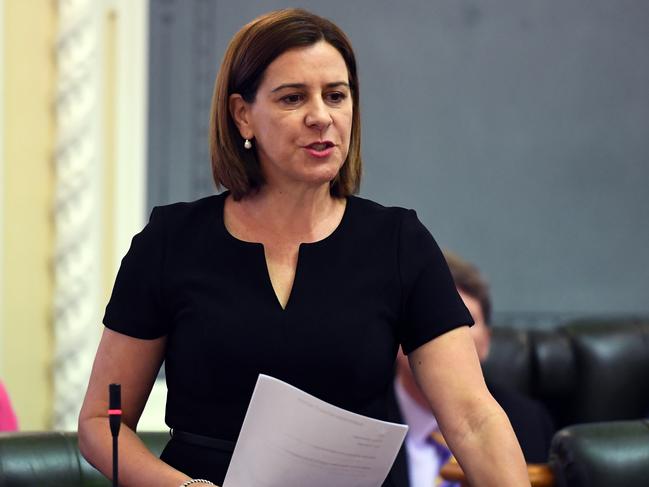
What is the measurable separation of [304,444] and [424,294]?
325 mm

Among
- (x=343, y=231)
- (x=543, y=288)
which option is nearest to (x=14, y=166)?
(x=343, y=231)

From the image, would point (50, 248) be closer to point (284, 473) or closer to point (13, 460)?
point (13, 460)

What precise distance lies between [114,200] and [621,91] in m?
2.47

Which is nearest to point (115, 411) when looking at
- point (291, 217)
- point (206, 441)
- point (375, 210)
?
point (206, 441)

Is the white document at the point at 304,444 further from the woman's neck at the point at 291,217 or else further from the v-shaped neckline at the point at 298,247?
the woman's neck at the point at 291,217

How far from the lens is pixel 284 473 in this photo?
5.87 ft

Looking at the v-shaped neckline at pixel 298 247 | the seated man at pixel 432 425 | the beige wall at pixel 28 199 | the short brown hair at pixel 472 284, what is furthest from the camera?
the beige wall at pixel 28 199

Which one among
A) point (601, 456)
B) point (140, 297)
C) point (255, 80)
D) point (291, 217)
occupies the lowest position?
point (601, 456)

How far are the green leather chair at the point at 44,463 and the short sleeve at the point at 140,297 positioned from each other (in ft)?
1.20

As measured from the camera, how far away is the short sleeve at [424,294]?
6.28ft

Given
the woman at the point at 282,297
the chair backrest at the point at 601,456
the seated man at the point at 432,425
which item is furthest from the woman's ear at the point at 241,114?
the seated man at the point at 432,425

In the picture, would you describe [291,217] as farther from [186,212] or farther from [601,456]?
[601,456]

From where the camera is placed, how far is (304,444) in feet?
5.77

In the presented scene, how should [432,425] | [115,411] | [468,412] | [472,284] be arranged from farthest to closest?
[472,284]
[432,425]
[468,412]
[115,411]
